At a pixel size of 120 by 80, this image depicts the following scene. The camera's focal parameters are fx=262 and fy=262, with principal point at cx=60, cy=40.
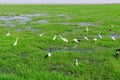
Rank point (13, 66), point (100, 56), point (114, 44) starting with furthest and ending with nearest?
point (114, 44) → point (100, 56) → point (13, 66)

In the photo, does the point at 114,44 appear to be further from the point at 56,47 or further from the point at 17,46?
the point at 17,46

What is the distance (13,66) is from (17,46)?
3831 mm

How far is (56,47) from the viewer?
16.3m

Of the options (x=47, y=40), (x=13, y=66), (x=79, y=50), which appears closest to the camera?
(x=13, y=66)

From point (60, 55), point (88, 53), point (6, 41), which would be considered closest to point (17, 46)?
point (6, 41)

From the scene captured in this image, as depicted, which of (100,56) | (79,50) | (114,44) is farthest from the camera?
(114,44)

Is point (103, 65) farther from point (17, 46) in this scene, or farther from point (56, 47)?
point (17, 46)

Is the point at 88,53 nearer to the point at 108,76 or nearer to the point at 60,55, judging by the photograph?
the point at 60,55

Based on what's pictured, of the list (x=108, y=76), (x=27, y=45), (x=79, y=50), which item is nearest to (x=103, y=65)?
(x=108, y=76)

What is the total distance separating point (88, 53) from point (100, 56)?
93 centimetres

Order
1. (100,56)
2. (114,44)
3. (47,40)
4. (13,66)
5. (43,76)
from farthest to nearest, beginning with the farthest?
1. (47,40)
2. (114,44)
3. (100,56)
4. (13,66)
5. (43,76)

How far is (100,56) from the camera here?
13977mm

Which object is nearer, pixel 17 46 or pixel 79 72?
pixel 79 72

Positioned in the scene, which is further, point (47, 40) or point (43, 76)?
point (47, 40)
